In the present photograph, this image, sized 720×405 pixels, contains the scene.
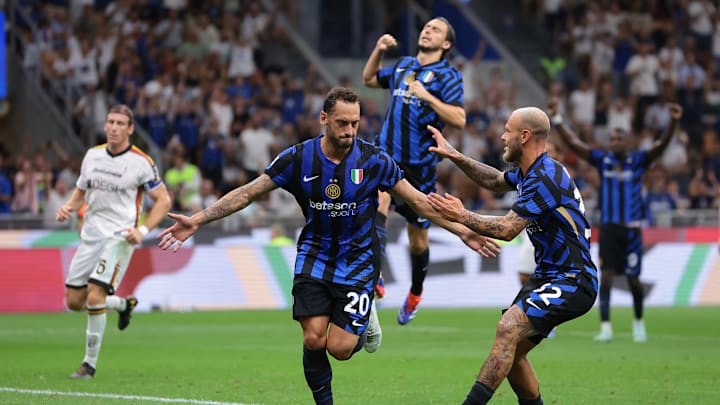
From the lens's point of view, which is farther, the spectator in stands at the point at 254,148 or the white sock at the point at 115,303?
the spectator in stands at the point at 254,148

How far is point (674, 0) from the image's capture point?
3491cm

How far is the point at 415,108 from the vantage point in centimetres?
1322

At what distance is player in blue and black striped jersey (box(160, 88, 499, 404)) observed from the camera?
9406 millimetres

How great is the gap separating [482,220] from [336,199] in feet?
3.64

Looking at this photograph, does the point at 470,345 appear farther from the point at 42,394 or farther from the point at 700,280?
the point at 700,280

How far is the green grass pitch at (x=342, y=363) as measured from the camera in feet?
38.0

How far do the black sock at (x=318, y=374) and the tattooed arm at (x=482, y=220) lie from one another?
54.7 inches

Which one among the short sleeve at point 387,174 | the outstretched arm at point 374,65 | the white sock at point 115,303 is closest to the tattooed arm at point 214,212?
the short sleeve at point 387,174

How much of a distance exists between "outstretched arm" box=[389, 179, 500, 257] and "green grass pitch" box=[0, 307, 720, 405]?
7.36ft

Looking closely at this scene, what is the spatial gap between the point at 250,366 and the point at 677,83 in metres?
20.7

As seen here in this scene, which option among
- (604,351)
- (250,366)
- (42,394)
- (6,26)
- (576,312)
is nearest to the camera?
(576,312)

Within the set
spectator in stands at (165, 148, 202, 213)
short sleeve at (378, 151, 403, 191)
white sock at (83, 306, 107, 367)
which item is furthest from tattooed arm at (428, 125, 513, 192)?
spectator in stands at (165, 148, 202, 213)

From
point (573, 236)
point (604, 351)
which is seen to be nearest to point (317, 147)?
point (573, 236)

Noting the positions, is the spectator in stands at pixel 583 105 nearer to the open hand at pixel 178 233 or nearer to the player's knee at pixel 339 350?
the player's knee at pixel 339 350
